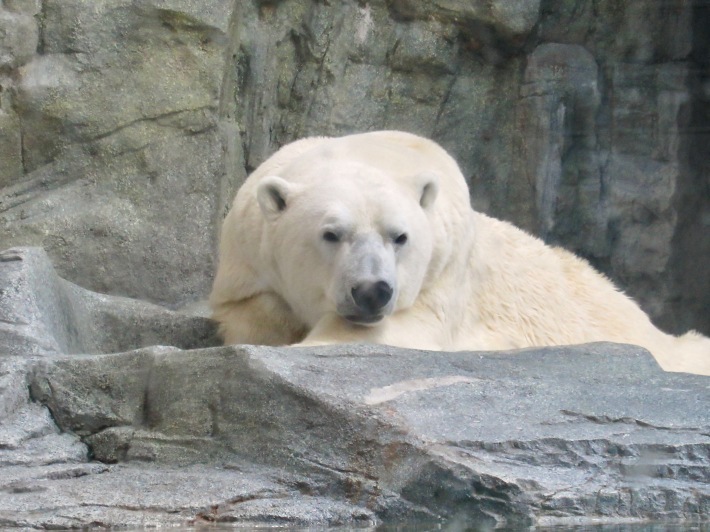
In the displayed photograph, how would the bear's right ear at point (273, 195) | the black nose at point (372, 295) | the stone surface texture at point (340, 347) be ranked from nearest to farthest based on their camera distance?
the stone surface texture at point (340, 347)
the black nose at point (372, 295)
the bear's right ear at point (273, 195)

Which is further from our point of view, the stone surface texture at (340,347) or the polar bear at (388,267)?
the polar bear at (388,267)

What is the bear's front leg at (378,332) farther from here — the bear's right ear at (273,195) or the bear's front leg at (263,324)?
the bear's right ear at (273,195)

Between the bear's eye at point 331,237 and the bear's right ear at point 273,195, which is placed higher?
the bear's right ear at point 273,195

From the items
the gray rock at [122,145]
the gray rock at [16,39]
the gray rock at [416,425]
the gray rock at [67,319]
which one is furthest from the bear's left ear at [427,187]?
the gray rock at [16,39]

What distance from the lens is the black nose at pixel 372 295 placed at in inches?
190

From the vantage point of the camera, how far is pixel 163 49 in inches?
288

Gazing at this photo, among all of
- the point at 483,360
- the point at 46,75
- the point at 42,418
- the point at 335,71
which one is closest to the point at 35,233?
the point at 46,75

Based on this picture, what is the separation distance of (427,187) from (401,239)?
1.21 ft

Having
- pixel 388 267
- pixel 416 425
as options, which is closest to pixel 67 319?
pixel 388 267

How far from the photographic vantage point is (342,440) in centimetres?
374

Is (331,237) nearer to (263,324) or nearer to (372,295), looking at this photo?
(372,295)

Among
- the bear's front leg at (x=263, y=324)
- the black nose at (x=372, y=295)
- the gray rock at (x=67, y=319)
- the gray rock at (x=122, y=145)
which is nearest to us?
the gray rock at (x=67, y=319)

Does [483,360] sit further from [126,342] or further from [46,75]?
[46,75]

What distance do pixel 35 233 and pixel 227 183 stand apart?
1333 mm
